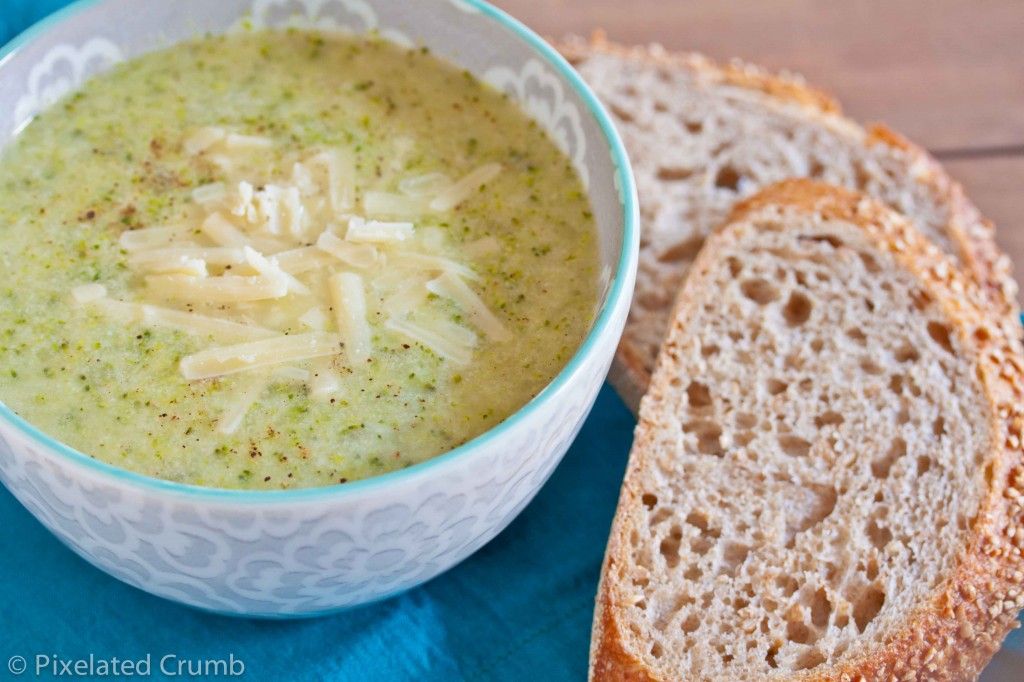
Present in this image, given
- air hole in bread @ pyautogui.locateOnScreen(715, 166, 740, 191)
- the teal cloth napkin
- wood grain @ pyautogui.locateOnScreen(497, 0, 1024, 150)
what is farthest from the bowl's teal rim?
wood grain @ pyautogui.locateOnScreen(497, 0, 1024, 150)

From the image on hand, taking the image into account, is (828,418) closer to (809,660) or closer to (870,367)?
(870,367)

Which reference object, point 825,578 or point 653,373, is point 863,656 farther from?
point 653,373

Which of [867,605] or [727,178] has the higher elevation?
[727,178]

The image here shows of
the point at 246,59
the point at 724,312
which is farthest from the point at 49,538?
the point at 724,312

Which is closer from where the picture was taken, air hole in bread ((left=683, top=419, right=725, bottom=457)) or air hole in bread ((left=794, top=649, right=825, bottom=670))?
air hole in bread ((left=794, top=649, right=825, bottom=670))

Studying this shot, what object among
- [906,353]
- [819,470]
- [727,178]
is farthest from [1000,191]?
[819,470]

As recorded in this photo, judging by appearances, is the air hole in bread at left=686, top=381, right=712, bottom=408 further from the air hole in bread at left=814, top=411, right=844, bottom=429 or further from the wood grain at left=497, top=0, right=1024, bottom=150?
the wood grain at left=497, top=0, right=1024, bottom=150

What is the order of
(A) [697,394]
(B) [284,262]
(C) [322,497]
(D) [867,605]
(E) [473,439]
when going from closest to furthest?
1. (C) [322,497]
2. (E) [473,439]
3. (B) [284,262]
4. (D) [867,605]
5. (A) [697,394]
